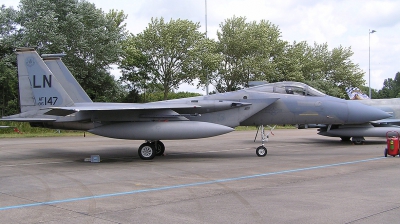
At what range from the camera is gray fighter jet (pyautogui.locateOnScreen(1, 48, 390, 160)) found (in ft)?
41.6

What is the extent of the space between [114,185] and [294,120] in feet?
25.2

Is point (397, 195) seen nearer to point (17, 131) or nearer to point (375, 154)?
point (375, 154)

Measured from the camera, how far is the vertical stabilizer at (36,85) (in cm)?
1366

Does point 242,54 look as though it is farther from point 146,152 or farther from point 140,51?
point 146,152

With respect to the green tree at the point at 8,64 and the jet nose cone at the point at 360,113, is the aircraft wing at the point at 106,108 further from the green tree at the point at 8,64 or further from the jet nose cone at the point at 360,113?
the green tree at the point at 8,64

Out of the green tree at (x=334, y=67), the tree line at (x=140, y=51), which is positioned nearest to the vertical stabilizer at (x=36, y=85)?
the tree line at (x=140, y=51)

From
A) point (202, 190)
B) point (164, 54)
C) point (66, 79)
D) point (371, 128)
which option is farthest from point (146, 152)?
point (164, 54)

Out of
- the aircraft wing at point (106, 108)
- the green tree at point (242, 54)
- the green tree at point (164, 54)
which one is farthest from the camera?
the green tree at point (242, 54)

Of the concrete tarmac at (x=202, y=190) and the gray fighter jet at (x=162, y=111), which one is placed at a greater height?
the gray fighter jet at (x=162, y=111)

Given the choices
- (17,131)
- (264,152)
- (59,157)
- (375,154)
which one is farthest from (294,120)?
(17,131)

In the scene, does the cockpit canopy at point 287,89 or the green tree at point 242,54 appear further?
the green tree at point 242,54

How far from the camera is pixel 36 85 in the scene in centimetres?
1371

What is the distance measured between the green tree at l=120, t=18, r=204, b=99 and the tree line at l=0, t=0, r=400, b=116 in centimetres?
10

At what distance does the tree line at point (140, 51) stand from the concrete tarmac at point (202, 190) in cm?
2327
